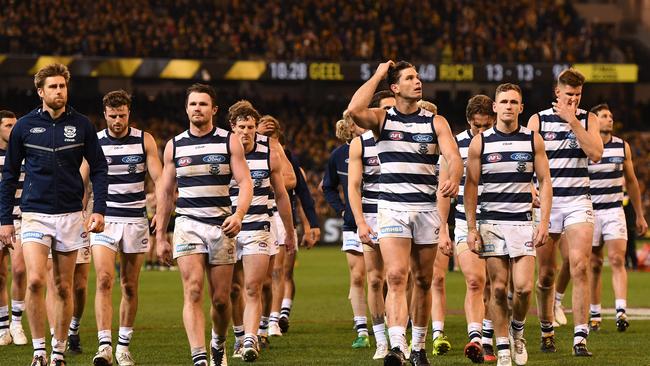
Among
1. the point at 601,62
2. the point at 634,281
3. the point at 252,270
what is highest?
the point at 601,62

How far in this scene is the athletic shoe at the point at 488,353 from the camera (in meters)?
11.6

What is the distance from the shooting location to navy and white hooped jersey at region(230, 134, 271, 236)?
40.1 feet

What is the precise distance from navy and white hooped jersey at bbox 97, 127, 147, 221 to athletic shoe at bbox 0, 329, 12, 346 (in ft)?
9.34

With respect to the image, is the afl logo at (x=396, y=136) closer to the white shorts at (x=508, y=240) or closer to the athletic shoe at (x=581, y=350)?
the white shorts at (x=508, y=240)

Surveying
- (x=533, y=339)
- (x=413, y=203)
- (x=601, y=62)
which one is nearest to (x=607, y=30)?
(x=601, y=62)

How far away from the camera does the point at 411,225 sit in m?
10.6

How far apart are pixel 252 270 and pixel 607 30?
40966mm

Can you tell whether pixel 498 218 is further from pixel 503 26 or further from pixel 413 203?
pixel 503 26

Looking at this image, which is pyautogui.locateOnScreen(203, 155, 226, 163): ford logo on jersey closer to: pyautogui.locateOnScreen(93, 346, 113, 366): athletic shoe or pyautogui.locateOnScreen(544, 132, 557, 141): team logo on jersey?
pyautogui.locateOnScreen(93, 346, 113, 366): athletic shoe

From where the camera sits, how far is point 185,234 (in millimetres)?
10141

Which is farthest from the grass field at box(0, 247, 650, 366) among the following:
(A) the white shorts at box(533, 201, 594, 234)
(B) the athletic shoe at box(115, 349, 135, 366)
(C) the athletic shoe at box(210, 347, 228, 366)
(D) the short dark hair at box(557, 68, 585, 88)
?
(D) the short dark hair at box(557, 68, 585, 88)

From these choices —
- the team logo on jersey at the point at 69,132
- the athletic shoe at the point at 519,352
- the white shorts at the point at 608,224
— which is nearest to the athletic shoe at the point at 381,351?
the athletic shoe at the point at 519,352

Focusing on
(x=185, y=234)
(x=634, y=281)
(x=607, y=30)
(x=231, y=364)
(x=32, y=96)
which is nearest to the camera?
(x=185, y=234)

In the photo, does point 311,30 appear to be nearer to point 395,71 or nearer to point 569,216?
point 569,216
